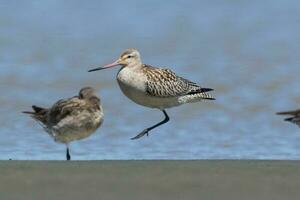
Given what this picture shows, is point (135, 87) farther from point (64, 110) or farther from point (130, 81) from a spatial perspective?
point (64, 110)

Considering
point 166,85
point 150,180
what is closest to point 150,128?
point 166,85

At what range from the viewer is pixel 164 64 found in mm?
18406

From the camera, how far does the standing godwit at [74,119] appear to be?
11945 millimetres

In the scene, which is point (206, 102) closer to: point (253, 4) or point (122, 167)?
point (122, 167)

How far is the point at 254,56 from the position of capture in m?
19.4

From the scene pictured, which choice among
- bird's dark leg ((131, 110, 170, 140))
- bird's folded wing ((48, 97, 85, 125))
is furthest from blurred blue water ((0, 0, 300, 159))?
bird's folded wing ((48, 97, 85, 125))

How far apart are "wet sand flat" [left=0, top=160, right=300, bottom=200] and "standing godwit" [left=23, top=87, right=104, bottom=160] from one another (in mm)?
1295

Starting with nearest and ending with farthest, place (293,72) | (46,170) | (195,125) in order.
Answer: (46,170) → (195,125) → (293,72)

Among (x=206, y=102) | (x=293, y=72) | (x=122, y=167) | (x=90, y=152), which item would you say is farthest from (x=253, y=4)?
(x=122, y=167)

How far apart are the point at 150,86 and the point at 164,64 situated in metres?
4.18

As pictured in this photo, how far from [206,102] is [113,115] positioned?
4.96 feet

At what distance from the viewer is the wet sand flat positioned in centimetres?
891

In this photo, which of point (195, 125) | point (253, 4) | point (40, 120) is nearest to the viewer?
point (40, 120)

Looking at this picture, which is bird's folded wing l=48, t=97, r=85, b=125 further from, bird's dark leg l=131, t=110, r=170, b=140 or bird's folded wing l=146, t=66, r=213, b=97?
bird's folded wing l=146, t=66, r=213, b=97
